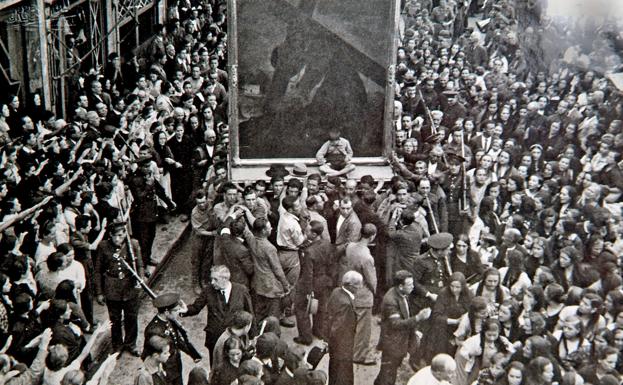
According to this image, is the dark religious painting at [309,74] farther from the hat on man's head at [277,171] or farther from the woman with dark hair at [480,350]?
the woman with dark hair at [480,350]

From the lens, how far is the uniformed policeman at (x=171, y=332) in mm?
6914

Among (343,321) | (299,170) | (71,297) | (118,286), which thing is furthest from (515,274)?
(71,297)

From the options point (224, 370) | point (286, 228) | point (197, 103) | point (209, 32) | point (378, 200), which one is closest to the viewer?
point (224, 370)

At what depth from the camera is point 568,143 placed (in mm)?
10336

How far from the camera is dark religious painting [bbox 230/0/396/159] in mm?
9617

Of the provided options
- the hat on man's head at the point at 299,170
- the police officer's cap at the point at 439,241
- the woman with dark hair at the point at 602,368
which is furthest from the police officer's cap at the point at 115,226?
the woman with dark hair at the point at 602,368

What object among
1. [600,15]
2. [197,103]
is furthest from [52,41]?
[600,15]

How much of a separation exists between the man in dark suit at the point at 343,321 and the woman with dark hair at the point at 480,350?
1048mm

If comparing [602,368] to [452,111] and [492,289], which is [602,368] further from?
[452,111]

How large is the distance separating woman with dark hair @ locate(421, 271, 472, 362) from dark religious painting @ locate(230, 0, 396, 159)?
3.14m

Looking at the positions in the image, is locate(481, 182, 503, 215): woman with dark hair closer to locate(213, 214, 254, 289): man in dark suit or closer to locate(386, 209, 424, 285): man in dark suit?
locate(386, 209, 424, 285): man in dark suit

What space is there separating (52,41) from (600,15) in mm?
6991

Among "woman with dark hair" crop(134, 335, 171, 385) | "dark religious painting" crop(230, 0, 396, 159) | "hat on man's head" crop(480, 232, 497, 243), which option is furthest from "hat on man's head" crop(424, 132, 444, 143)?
"woman with dark hair" crop(134, 335, 171, 385)

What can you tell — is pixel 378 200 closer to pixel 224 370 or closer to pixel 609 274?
pixel 609 274
